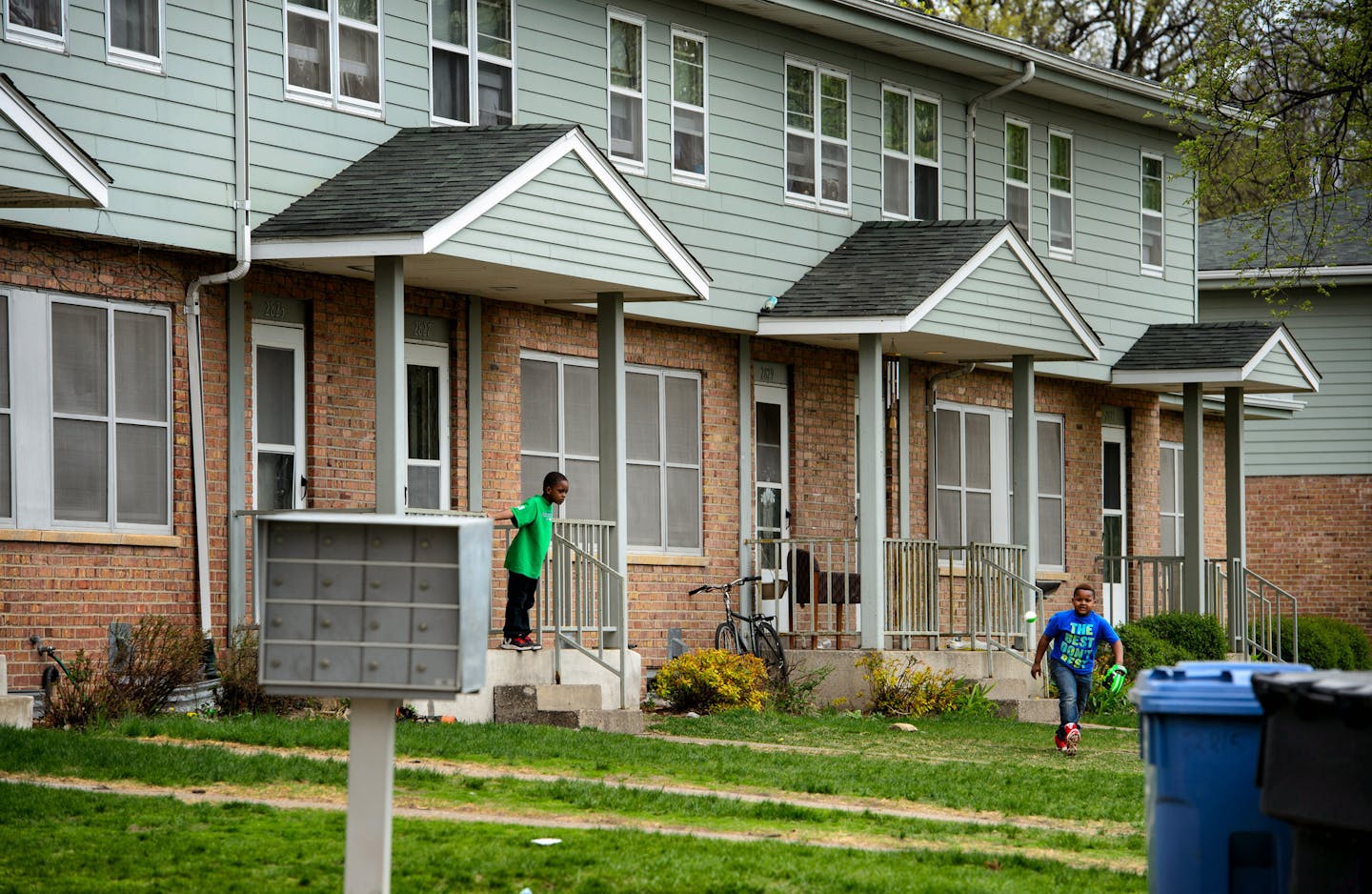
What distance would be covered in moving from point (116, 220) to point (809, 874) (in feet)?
26.7

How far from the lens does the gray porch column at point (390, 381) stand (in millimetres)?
14742

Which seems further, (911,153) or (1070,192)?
(1070,192)

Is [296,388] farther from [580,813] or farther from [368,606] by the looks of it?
[368,606]

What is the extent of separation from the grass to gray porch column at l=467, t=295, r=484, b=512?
3.38 m

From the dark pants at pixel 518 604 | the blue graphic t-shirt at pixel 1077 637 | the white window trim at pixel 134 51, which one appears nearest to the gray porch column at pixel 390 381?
the dark pants at pixel 518 604

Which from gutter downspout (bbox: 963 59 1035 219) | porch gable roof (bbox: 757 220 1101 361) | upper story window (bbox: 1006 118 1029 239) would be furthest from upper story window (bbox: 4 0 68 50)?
upper story window (bbox: 1006 118 1029 239)

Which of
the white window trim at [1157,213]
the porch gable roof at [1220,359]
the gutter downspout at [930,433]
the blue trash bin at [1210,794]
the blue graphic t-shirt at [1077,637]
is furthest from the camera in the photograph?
the white window trim at [1157,213]

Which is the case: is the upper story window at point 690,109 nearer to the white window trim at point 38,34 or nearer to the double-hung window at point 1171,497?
the white window trim at point 38,34

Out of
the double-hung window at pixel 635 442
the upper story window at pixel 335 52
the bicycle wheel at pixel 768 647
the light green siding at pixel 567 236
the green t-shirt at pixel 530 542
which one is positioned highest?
the upper story window at pixel 335 52

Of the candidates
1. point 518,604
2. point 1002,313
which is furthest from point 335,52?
point 1002,313

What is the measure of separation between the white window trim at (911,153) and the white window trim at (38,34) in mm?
10421

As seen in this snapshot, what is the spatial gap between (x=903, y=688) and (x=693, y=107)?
20.2ft

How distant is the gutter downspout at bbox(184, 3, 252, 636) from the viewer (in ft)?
48.5

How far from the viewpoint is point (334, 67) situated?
16.1 m
